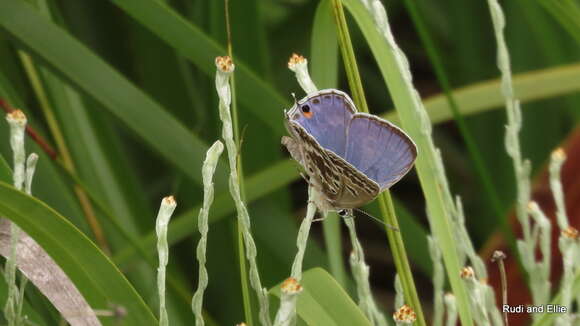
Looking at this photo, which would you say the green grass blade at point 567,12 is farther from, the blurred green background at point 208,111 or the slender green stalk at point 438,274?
the slender green stalk at point 438,274

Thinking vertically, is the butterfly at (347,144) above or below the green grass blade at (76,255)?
above

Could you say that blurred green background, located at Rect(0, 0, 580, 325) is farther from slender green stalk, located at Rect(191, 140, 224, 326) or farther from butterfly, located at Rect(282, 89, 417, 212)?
slender green stalk, located at Rect(191, 140, 224, 326)

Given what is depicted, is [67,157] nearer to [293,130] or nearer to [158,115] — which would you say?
[158,115]

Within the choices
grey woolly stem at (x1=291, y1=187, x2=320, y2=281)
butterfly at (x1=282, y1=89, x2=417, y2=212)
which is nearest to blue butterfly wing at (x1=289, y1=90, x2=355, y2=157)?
butterfly at (x1=282, y1=89, x2=417, y2=212)

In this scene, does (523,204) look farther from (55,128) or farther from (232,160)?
(55,128)

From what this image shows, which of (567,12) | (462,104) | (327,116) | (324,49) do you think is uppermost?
(462,104)

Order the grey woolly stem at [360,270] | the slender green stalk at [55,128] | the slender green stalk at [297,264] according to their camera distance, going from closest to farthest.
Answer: the slender green stalk at [297,264], the grey woolly stem at [360,270], the slender green stalk at [55,128]

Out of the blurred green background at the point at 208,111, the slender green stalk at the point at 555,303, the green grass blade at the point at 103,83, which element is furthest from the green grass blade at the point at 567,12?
the green grass blade at the point at 103,83

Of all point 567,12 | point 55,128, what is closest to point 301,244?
point 567,12
